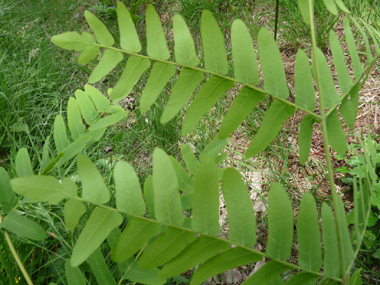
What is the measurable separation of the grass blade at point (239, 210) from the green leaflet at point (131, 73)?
0.37 metres

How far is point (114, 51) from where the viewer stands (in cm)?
79

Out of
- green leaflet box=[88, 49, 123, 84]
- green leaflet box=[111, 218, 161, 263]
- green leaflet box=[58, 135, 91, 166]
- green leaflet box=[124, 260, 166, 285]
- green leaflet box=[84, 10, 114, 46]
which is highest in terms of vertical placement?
green leaflet box=[84, 10, 114, 46]

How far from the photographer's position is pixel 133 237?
62 cm

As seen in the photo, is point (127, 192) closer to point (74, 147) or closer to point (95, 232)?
point (95, 232)

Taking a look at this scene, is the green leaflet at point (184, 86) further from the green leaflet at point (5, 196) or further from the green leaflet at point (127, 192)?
the green leaflet at point (5, 196)

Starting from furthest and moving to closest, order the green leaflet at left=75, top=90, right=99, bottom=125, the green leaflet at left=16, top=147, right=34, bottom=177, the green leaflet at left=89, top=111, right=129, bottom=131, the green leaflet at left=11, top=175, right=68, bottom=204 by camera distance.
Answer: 1. the green leaflet at left=75, top=90, right=99, bottom=125
2. the green leaflet at left=89, top=111, right=129, bottom=131
3. the green leaflet at left=16, top=147, right=34, bottom=177
4. the green leaflet at left=11, top=175, right=68, bottom=204

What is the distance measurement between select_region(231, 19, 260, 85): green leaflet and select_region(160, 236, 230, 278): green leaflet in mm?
405

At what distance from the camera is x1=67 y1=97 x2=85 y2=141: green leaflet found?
3.78 ft

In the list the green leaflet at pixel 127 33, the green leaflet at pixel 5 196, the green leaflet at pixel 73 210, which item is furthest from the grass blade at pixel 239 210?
the green leaflet at pixel 5 196

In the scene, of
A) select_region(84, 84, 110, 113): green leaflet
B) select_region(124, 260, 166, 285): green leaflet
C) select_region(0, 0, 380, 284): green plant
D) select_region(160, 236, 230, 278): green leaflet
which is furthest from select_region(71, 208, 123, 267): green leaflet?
select_region(84, 84, 110, 113): green leaflet

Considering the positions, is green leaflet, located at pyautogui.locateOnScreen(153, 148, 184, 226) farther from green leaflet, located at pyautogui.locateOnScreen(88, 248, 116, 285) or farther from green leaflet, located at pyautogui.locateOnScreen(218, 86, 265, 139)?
green leaflet, located at pyautogui.locateOnScreen(88, 248, 116, 285)

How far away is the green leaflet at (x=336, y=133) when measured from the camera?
0.73 metres

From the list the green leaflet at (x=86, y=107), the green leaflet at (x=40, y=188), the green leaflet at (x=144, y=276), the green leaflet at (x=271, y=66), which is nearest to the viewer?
the green leaflet at (x=40, y=188)

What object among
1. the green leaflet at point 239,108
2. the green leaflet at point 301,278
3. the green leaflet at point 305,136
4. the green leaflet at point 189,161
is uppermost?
the green leaflet at point 239,108
